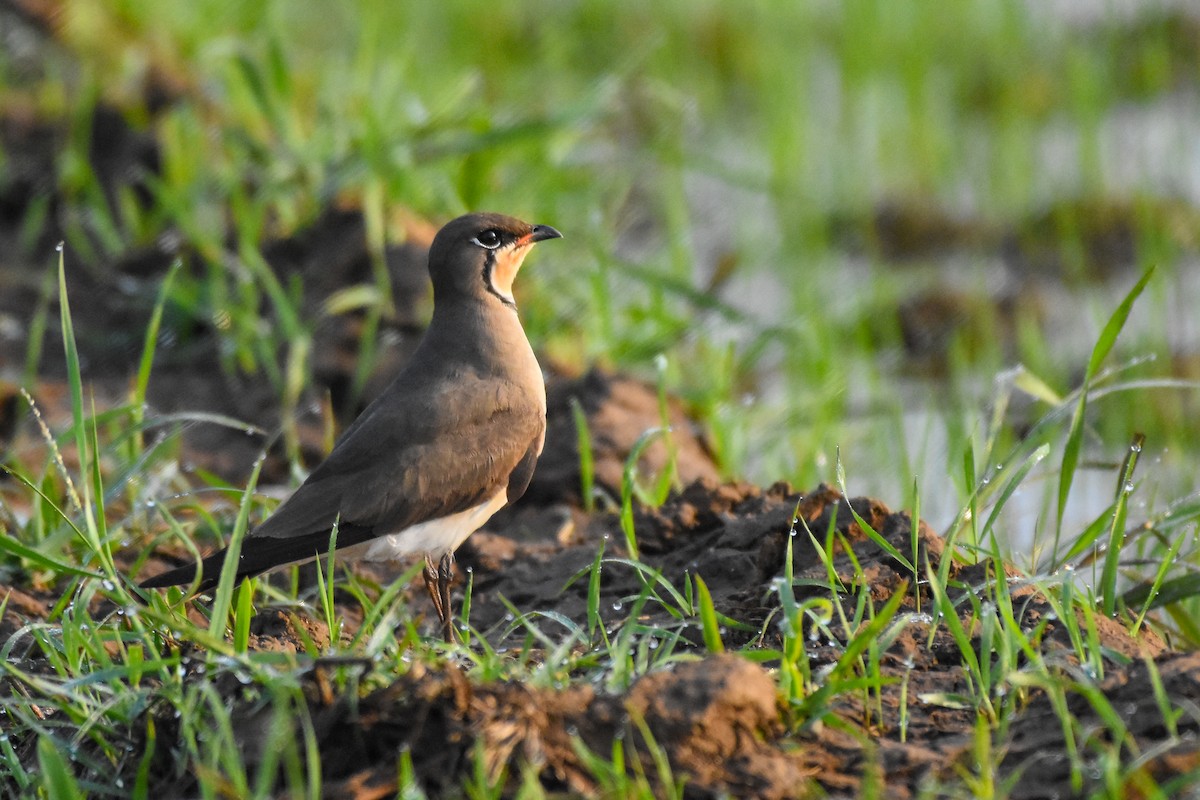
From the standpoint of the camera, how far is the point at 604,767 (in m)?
2.66

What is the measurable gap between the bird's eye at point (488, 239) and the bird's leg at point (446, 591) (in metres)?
0.89

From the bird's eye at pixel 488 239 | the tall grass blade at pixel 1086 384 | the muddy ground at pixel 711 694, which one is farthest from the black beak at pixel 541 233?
the tall grass blade at pixel 1086 384

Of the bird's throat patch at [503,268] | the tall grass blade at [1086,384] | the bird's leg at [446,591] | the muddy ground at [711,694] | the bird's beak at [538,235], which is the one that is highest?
the bird's beak at [538,235]

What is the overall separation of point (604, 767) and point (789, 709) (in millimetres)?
444

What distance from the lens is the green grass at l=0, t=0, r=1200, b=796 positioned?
9.95ft

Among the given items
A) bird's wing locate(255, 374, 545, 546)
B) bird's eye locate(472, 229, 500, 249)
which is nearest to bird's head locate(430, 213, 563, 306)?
bird's eye locate(472, 229, 500, 249)

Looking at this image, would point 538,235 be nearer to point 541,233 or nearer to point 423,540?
point 541,233

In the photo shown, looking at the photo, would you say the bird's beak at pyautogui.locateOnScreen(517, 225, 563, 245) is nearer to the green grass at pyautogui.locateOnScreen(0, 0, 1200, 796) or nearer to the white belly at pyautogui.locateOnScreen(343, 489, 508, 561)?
the green grass at pyautogui.locateOnScreen(0, 0, 1200, 796)

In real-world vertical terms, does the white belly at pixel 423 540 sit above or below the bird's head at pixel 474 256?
below

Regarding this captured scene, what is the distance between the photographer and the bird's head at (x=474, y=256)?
445cm

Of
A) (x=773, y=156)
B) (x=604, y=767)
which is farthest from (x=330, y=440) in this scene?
(x=773, y=156)

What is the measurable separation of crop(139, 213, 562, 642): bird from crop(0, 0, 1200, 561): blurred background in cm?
107

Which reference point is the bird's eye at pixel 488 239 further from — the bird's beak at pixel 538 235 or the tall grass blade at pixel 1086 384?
the tall grass blade at pixel 1086 384

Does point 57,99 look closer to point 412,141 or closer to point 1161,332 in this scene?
point 412,141
